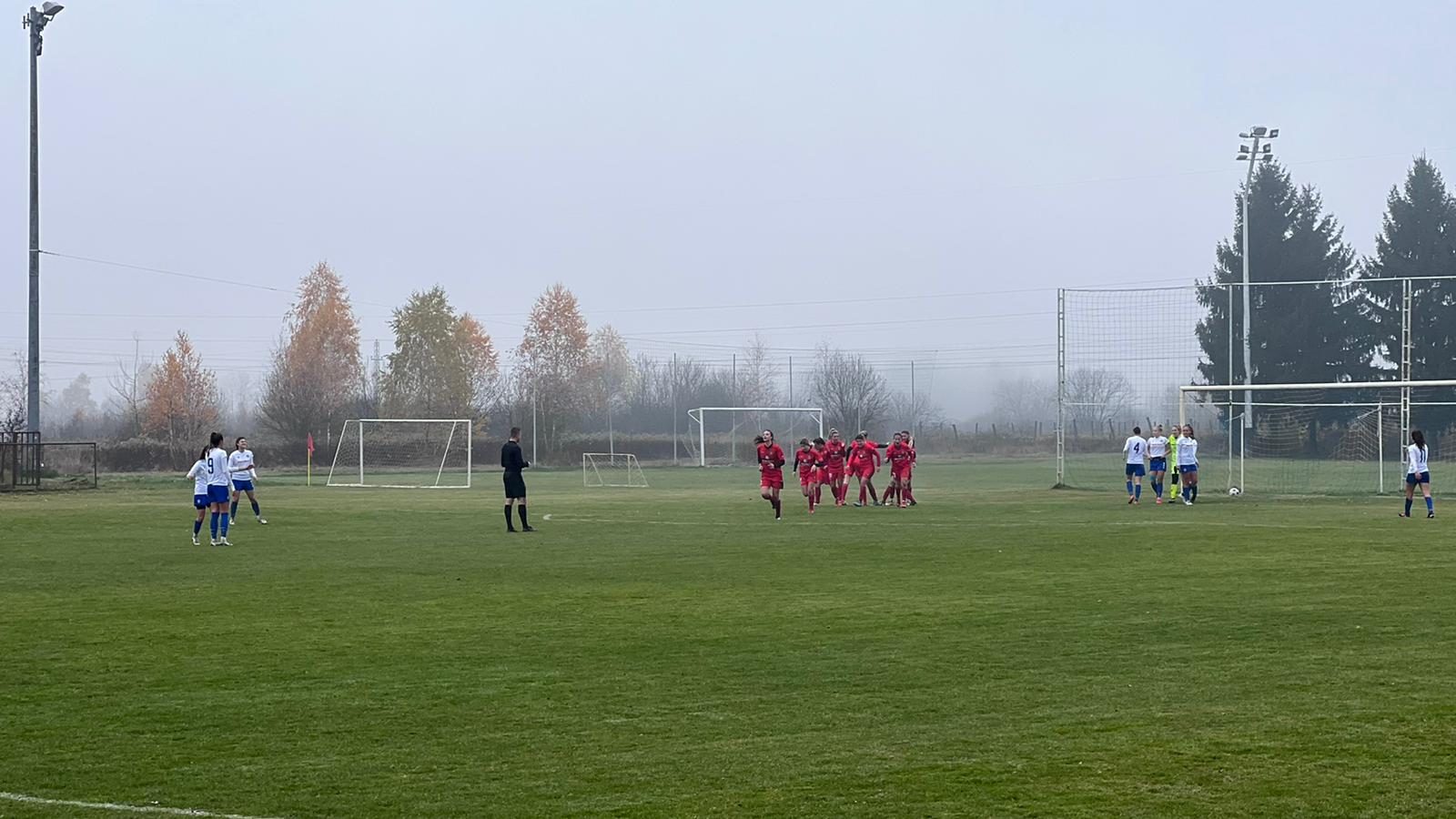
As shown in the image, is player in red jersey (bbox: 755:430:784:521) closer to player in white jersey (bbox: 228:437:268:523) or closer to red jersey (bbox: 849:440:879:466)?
red jersey (bbox: 849:440:879:466)

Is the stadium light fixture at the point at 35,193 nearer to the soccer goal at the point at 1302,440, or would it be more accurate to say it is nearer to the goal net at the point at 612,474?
the goal net at the point at 612,474

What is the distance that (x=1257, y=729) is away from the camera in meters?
8.48

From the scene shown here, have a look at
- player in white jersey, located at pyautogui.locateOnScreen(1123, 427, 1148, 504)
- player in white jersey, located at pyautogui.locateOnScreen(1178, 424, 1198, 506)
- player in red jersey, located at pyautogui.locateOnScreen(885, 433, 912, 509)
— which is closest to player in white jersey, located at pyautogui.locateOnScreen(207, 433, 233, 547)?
player in red jersey, located at pyautogui.locateOnScreen(885, 433, 912, 509)

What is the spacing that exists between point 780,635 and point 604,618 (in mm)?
1979

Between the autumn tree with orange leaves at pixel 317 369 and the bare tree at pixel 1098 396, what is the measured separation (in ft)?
128

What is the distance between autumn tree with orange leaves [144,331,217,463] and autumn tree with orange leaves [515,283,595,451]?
17083mm

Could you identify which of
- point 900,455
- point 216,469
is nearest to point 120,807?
point 216,469

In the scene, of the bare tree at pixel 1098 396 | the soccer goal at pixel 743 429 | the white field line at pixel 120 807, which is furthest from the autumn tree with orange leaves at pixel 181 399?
the white field line at pixel 120 807

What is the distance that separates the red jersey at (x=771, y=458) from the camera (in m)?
29.3

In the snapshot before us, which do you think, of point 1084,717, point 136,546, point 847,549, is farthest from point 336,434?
point 1084,717

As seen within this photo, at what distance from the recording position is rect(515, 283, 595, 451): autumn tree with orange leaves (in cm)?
8488

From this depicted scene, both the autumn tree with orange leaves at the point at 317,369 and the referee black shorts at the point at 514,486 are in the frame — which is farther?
the autumn tree with orange leaves at the point at 317,369

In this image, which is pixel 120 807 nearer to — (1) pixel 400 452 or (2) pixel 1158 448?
(2) pixel 1158 448

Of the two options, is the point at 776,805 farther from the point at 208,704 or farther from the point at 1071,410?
the point at 1071,410
